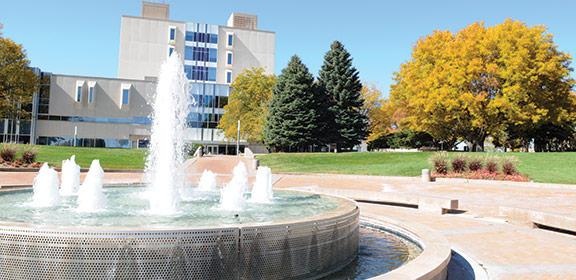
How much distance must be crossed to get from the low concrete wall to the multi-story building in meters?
40.6

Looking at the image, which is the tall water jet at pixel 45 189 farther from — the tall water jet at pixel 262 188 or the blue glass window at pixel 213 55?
the blue glass window at pixel 213 55

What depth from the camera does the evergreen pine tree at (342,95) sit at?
43812 millimetres

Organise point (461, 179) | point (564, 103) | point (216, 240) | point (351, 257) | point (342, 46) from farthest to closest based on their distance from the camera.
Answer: point (342, 46) < point (564, 103) < point (461, 179) < point (351, 257) < point (216, 240)

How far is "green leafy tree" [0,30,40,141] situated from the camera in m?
38.0

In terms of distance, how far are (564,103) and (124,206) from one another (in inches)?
1468

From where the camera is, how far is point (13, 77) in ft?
127

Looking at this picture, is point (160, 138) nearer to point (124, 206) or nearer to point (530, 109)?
point (124, 206)

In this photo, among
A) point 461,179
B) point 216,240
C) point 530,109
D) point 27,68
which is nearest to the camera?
point 216,240

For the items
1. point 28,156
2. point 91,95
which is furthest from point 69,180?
point 91,95

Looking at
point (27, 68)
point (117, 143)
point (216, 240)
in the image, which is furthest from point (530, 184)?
point (117, 143)

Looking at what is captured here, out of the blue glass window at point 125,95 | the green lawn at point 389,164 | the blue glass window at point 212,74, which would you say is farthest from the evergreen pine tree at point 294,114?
the blue glass window at point 212,74

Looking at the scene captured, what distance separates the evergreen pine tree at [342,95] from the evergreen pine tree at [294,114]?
2.53 metres

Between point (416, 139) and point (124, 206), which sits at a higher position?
point (416, 139)

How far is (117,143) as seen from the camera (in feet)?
183
